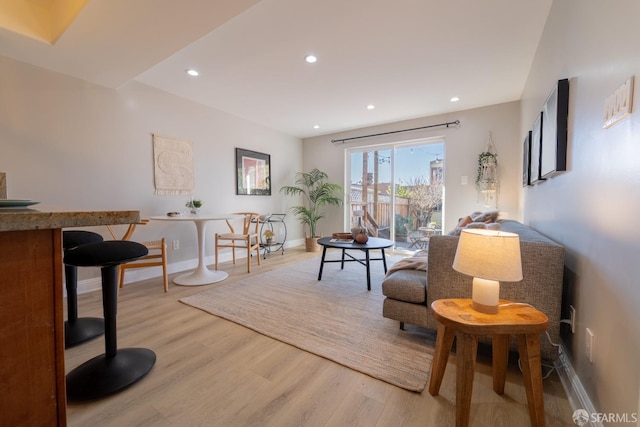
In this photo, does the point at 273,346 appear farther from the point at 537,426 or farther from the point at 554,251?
the point at 554,251

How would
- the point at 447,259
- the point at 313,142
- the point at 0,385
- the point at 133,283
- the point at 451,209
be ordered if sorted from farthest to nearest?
the point at 313,142, the point at 451,209, the point at 133,283, the point at 447,259, the point at 0,385

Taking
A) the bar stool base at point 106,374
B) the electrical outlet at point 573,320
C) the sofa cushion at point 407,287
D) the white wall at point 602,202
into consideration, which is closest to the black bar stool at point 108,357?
the bar stool base at point 106,374

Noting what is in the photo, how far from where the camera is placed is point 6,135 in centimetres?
232

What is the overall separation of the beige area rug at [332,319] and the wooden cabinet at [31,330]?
1.32m

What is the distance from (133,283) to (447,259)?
3.34 meters

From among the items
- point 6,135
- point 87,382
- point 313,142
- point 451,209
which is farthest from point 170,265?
point 451,209

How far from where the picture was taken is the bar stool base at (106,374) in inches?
51.8

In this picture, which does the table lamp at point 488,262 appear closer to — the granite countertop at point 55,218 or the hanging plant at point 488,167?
the granite countertop at point 55,218

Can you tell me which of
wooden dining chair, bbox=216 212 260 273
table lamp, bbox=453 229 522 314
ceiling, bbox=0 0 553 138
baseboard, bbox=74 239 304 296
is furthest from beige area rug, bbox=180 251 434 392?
ceiling, bbox=0 0 553 138

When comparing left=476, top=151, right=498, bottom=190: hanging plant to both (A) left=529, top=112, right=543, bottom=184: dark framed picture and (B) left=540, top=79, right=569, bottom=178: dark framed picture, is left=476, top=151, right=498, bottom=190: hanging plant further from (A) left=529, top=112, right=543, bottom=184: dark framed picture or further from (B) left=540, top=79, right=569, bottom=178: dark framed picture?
(B) left=540, top=79, right=569, bottom=178: dark framed picture

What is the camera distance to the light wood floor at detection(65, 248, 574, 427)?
1191 mm

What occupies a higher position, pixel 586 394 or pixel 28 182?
pixel 28 182

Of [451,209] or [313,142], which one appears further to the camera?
[313,142]

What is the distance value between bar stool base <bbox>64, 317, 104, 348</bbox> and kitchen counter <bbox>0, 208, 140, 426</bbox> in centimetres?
153
